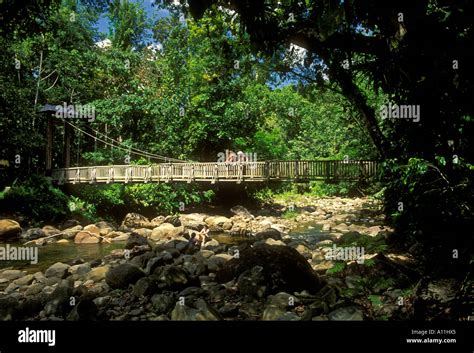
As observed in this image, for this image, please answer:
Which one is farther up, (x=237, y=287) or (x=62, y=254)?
(x=237, y=287)

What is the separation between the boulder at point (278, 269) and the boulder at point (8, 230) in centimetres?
965

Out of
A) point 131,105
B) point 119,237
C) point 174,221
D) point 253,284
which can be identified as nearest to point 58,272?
point 253,284

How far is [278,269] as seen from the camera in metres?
5.52

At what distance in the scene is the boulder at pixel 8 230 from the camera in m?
12.0

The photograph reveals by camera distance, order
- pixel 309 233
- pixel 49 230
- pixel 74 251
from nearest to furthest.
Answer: pixel 74 251 < pixel 309 233 < pixel 49 230

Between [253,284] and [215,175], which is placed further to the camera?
[215,175]

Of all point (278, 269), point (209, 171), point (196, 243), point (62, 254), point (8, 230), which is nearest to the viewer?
point (278, 269)

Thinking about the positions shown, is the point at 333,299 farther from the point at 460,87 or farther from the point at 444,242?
→ the point at 460,87

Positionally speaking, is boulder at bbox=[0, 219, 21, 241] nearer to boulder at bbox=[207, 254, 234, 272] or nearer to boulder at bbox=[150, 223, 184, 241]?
boulder at bbox=[150, 223, 184, 241]

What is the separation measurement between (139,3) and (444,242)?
30833 millimetres

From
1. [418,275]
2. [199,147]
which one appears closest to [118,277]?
[418,275]

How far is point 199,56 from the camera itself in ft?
68.7

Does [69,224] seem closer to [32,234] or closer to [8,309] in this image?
[32,234]

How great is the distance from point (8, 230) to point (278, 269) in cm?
1100
